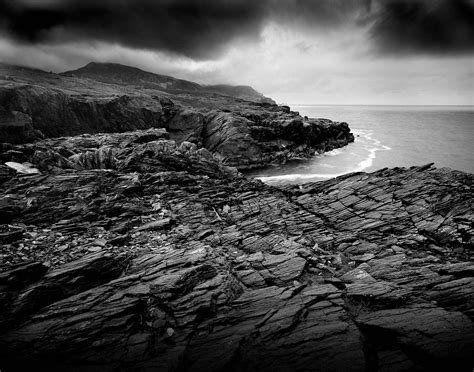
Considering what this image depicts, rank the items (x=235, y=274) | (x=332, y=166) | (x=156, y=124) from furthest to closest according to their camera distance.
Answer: (x=156, y=124) → (x=332, y=166) → (x=235, y=274)

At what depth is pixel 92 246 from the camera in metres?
13.7

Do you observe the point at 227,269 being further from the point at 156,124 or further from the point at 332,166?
the point at 156,124

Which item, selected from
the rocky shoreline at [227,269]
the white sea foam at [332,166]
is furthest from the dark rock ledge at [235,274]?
the white sea foam at [332,166]

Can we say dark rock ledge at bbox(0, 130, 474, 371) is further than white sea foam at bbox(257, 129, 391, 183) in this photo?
No

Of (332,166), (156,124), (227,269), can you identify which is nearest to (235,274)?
(227,269)

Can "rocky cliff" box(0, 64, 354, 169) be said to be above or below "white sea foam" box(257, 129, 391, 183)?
above

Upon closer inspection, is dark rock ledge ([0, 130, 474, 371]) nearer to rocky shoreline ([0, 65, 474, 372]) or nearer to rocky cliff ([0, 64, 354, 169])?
rocky shoreline ([0, 65, 474, 372])

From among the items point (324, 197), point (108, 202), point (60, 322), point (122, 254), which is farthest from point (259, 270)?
point (108, 202)

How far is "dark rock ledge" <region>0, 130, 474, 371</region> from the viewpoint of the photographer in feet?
24.3

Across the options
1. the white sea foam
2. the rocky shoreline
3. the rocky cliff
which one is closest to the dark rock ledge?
the rocky shoreline

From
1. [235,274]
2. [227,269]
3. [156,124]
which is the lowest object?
[235,274]

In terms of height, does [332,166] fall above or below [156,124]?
below

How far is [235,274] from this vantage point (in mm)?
11969

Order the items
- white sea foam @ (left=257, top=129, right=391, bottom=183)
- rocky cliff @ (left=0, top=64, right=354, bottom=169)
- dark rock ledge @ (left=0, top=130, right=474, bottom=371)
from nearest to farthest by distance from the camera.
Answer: dark rock ledge @ (left=0, top=130, right=474, bottom=371)
white sea foam @ (left=257, top=129, right=391, bottom=183)
rocky cliff @ (left=0, top=64, right=354, bottom=169)
